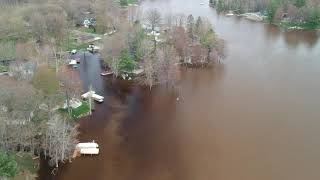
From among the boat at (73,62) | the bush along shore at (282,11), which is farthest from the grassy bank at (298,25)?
→ the boat at (73,62)

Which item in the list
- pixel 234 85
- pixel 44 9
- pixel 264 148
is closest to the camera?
A: pixel 264 148

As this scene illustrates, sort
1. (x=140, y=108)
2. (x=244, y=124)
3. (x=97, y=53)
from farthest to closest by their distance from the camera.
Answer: (x=97, y=53)
(x=140, y=108)
(x=244, y=124)

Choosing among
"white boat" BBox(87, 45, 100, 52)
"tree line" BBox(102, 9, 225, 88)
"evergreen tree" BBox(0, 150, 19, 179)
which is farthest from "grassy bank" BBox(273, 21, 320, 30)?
"evergreen tree" BBox(0, 150, 19, 179)

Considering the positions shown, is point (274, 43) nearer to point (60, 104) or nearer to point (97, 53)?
point (97, 53)

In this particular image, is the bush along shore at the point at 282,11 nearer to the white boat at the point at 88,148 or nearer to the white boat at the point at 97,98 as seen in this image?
the white boat at the point at 97,98

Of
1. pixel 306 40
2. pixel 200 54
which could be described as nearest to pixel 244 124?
pixel 200 54
